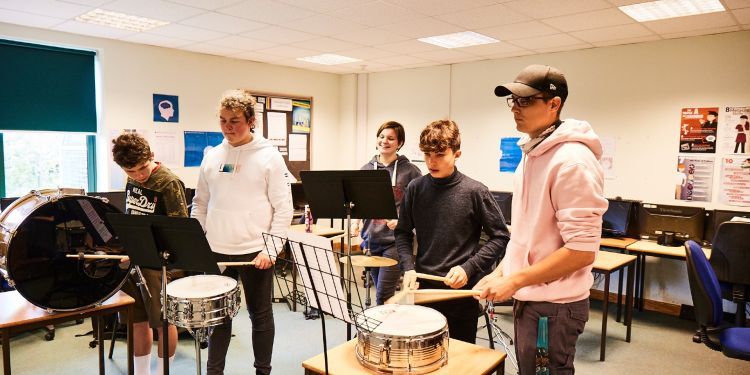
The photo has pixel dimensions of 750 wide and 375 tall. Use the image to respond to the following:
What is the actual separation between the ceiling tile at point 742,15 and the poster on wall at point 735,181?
119cm

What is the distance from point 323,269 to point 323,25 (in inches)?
133

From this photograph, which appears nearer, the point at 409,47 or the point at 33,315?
the point at 33,315

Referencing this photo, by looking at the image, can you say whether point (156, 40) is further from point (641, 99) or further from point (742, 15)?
point (742, 15)

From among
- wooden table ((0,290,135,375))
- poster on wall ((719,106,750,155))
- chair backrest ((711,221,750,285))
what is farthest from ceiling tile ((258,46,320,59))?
chair backrest ((711,221,750,285))

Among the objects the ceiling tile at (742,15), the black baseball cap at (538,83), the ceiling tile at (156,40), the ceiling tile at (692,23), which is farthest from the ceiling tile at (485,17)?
the ceiling tile at (156,40)

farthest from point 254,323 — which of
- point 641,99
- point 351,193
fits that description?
point 641,99

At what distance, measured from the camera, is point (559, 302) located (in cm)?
152

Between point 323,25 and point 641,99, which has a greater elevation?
point 323,25

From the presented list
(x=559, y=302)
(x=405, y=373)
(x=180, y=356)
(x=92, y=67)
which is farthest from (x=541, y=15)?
(x=92, y=67)

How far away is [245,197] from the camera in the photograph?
252 centimetres

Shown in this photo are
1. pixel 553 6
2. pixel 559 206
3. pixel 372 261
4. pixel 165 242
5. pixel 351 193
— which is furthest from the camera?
pixel 553 6

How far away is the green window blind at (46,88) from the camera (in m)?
4.68

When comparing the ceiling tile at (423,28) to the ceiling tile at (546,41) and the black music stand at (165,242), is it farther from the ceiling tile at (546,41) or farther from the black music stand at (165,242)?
the black music stand at (165,242)

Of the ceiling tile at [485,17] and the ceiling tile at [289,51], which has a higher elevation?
the ceiling tile at [485,17]
